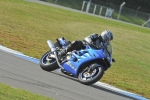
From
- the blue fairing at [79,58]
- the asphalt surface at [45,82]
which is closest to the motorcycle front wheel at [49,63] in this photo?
the asphalt surface at [45,82]

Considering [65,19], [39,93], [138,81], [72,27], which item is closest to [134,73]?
[138,81]

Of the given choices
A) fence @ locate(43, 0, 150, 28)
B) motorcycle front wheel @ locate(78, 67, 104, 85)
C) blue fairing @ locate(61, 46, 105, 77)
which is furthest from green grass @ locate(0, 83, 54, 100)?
fence @ locate(43, 0, 150, 28)

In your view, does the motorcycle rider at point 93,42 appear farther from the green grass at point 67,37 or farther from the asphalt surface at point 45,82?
the green grass at point 67,37

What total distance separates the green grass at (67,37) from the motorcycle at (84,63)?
2258mm

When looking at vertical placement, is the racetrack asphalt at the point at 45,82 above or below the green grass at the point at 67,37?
above

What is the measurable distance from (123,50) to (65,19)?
8330mm

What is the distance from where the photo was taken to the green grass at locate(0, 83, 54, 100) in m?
8.12

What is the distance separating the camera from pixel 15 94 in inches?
330

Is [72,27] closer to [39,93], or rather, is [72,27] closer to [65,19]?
[65,19]

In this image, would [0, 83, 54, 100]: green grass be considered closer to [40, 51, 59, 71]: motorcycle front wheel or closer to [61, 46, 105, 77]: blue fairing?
[61, 46, 105, 77]: blue fairing

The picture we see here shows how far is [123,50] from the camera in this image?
24.0 meters

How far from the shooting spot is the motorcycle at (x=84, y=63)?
11.8 m

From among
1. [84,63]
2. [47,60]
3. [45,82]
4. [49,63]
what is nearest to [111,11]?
[47,60]

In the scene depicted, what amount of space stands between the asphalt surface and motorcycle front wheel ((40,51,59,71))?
127 millimetres
